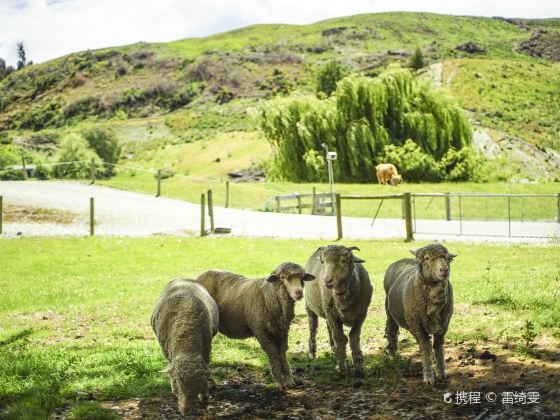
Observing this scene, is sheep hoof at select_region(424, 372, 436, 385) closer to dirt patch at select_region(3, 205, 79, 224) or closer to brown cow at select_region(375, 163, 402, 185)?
dirt patch at select_region(3, 205, 79, 224)

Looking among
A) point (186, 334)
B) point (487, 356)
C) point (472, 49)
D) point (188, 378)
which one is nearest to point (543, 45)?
point (472, 49)

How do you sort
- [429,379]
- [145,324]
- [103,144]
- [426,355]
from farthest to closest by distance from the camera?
[103,144] < [145,324] < [426,355] < [429,379]

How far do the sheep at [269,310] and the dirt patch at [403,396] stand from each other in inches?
17.2

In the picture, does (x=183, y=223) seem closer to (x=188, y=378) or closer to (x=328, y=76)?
(x=188, y=378)

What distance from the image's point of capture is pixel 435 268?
7.07m

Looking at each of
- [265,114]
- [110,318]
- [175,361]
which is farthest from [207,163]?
[175,361]

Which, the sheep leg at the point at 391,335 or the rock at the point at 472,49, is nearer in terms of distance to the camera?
the sheep leg at the point at 391,335

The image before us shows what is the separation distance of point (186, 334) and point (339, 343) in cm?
220

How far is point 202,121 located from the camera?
128625 mm

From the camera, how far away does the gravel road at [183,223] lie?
976 inches

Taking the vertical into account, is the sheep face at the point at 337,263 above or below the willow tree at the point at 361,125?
below

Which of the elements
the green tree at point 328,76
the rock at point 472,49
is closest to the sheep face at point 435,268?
the green tree at point 328,76

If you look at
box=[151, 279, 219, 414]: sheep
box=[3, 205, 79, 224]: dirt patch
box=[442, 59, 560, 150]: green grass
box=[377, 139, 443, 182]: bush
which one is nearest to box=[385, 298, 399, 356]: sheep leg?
box=[151, 279, 219, 414]: sheep

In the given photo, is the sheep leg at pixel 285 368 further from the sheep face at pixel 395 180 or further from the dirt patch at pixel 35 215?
the sheep face at pixel 395 180
